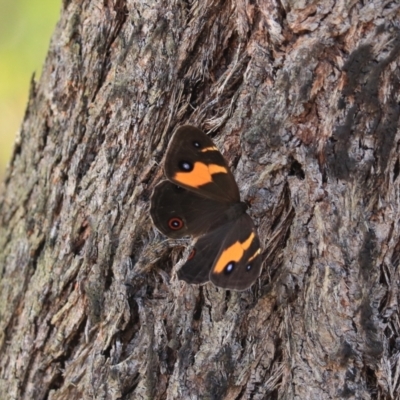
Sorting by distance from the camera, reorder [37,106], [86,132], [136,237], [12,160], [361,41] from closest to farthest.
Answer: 1. [361,41]
2. [136,237]
3. [86,132]
4. [37,106]
5. [12,160]

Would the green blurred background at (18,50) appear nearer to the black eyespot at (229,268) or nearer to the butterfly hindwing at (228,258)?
the butterfly hindwing at (228,258)

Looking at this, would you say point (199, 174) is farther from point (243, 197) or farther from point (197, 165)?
point (243, 197)

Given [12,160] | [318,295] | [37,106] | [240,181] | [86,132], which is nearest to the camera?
[318,295]

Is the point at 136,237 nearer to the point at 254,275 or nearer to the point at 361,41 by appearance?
the point at 254,275

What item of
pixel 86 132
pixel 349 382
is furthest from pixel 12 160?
pixel 349 382

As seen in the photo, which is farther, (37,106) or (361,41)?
(37,106)

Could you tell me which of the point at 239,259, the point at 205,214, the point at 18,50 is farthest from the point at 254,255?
the point at 18,50
